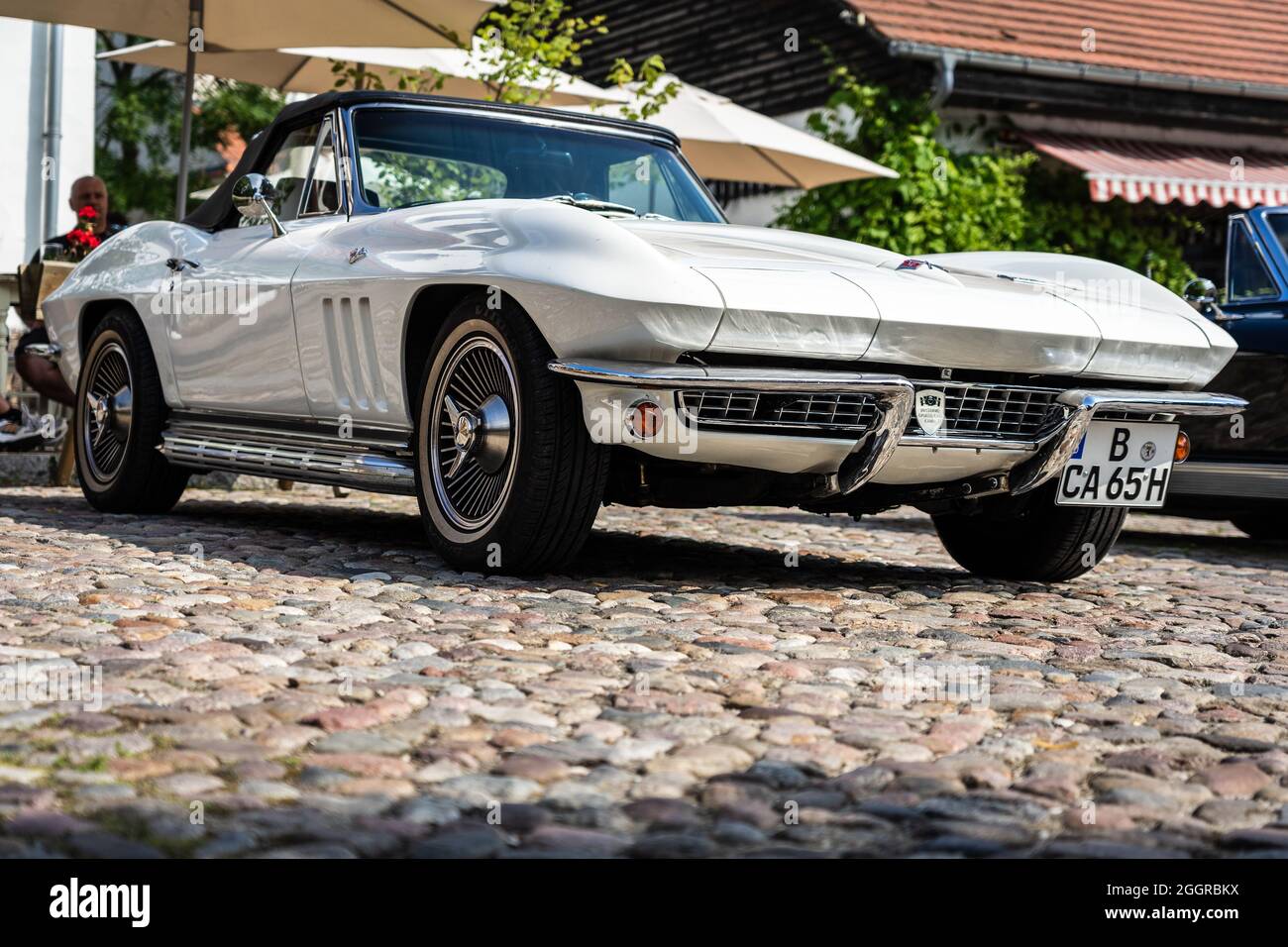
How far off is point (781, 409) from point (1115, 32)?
14.9 metres

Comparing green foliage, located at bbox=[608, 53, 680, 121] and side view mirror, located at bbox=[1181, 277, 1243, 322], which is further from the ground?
green foliage, located at bbox=[608, 53, 680, 121]

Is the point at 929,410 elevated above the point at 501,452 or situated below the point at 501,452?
above

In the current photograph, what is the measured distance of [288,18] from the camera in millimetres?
8742

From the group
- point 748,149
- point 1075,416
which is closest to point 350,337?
point 1075,416

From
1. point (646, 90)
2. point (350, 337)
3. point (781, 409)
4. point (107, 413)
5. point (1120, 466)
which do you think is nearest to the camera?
point (781, 409)

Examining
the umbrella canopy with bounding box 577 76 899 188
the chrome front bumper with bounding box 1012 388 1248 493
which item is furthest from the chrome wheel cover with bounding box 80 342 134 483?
the umbrella canopy with bounding box 577 76 899 188

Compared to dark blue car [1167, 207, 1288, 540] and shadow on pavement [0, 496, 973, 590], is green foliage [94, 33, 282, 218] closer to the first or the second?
shadow on pavement [0, 496, 973, 590]

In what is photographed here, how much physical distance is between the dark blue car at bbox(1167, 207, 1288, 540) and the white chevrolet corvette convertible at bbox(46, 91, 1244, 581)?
2.13m

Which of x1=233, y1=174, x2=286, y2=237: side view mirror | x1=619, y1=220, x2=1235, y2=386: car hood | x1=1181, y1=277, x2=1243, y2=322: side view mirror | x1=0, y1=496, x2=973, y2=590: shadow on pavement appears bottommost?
x1=0, y1=496, x2=973, y2=590: shadow on pavement

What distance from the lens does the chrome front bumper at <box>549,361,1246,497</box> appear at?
4.32 metres

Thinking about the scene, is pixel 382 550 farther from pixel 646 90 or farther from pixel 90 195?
pixel 646 90

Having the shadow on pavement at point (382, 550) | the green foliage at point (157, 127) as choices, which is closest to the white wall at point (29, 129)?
the shadow on pavement at point (382, 550)
